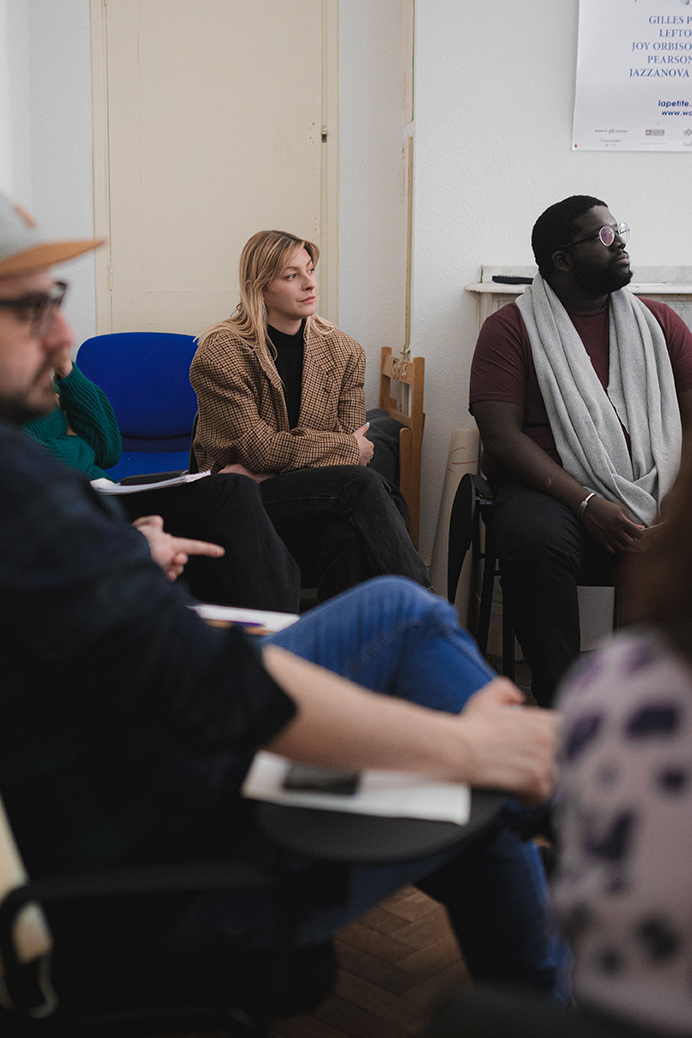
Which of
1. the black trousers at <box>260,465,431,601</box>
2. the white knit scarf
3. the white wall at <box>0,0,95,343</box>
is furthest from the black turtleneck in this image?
the white wall at <box>0,0,95,343</box>

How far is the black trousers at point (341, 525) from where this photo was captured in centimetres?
242

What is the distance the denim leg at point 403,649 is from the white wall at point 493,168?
2.26 m

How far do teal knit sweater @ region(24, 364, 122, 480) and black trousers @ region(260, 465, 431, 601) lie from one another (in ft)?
1.42

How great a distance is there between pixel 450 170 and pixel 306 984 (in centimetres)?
282

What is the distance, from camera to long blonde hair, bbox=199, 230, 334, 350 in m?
2.78

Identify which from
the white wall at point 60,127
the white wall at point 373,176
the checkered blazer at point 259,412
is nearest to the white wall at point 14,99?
the white wall at point 60,127

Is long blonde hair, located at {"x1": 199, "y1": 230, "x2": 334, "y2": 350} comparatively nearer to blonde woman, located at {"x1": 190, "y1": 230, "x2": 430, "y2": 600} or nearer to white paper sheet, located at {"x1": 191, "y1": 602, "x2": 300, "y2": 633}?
blonde woman, located at {"x1": 190, "y1": 230, "x2": 430, "y2": 600}

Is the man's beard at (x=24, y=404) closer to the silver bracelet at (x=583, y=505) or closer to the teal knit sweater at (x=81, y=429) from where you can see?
the teal knit sweater at (x=81, y=429)

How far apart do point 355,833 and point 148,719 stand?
20 centimetres

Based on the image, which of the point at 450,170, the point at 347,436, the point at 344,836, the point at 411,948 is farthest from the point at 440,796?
the point at 450,170

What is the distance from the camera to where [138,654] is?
751 millimetres

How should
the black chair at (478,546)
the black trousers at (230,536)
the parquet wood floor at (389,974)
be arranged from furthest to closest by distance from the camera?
the black chair at (478,546), the black trousers at (230,536), the parquet wood floor at (389,974)

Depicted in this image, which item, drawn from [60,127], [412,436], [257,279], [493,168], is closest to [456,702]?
[257,279]

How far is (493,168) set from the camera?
10.4ft
